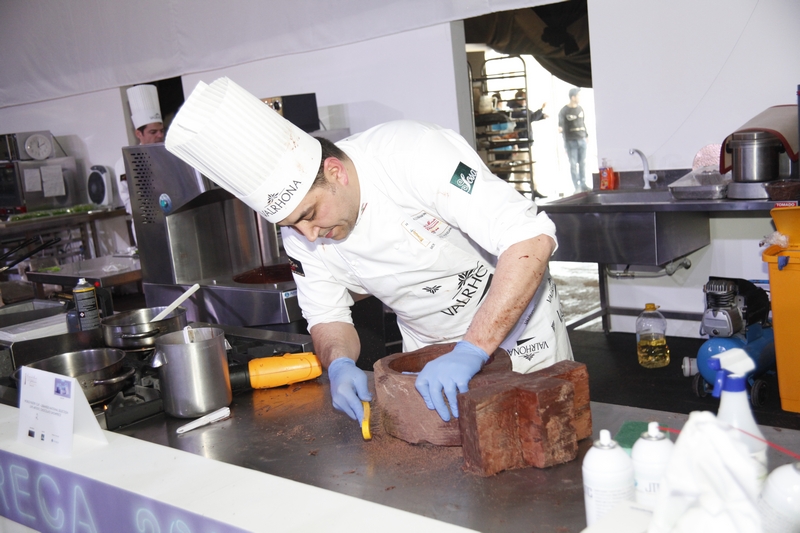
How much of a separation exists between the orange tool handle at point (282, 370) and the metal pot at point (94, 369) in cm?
30

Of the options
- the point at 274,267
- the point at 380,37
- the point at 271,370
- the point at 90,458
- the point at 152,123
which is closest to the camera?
the point at 90,458

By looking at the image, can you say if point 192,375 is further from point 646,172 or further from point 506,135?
point 506,135

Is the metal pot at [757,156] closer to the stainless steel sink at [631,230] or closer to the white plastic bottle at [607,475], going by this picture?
the stainless steel sink at [631,230]

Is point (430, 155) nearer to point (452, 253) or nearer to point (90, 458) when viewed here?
point (452, 253)

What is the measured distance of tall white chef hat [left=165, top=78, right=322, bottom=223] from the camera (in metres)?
Answer: 1.56

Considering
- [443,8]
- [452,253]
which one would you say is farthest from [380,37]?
[452,253]

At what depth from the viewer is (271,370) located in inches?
70.7

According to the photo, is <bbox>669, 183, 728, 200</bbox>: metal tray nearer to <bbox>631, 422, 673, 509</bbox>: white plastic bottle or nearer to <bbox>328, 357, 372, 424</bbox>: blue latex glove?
<bbox>328, 357, 372, 424</bbox>: blue latex glove

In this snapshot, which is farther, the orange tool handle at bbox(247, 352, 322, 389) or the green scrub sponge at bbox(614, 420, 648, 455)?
the orange tool handle at bbox(247, 352, 322, 389)

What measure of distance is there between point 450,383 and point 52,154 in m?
7.02

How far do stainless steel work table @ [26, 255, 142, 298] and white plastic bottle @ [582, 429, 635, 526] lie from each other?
10.7ft

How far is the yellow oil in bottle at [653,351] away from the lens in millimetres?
3955

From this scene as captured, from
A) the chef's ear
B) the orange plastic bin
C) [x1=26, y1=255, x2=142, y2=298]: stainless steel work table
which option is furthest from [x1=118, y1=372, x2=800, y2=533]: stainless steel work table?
[x1=26, y1=255, x2=142, y2=298]: stainless steel work table

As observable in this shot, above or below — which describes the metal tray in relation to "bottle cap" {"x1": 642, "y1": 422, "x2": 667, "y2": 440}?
above
